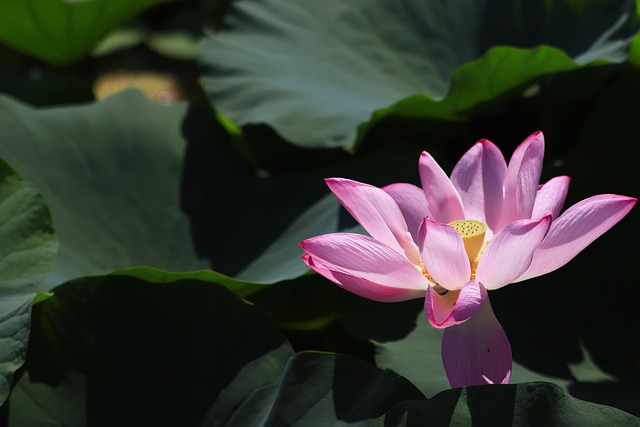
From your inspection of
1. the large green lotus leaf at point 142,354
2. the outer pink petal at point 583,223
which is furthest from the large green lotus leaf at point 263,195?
the outer pink petal at point 583,223

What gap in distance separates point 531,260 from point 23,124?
91 centimetres

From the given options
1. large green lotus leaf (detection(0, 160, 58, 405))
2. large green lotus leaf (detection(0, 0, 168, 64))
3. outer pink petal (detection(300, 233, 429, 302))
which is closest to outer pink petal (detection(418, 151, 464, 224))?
outer pink petal (detection(300, 233, 429, 302))

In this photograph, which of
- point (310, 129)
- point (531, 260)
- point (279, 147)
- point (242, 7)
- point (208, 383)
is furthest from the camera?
point (242, 7)

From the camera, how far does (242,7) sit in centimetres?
148

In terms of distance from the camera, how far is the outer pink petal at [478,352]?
708mm

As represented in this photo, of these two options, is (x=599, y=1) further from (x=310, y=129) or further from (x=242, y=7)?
(x=242, y=7)

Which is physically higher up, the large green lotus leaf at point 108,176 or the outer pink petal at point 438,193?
the outer pink petal at point 438,193

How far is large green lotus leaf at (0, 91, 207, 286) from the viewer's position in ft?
3.99

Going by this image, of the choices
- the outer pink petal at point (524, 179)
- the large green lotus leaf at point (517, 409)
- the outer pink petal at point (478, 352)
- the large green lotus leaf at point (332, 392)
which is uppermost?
the outer pink petal at point (524, 179)

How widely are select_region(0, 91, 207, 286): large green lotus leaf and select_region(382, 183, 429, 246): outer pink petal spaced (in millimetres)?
441

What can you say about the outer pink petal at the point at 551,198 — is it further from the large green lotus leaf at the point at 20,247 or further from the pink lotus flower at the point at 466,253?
the large green lotus leaf at the point at 20,247

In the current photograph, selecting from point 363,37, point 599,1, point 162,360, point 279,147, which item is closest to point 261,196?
point 279,147

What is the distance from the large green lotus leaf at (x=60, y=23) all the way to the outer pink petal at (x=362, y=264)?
1.18m

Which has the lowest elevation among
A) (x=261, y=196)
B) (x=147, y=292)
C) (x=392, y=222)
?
(x=261, y=196)
